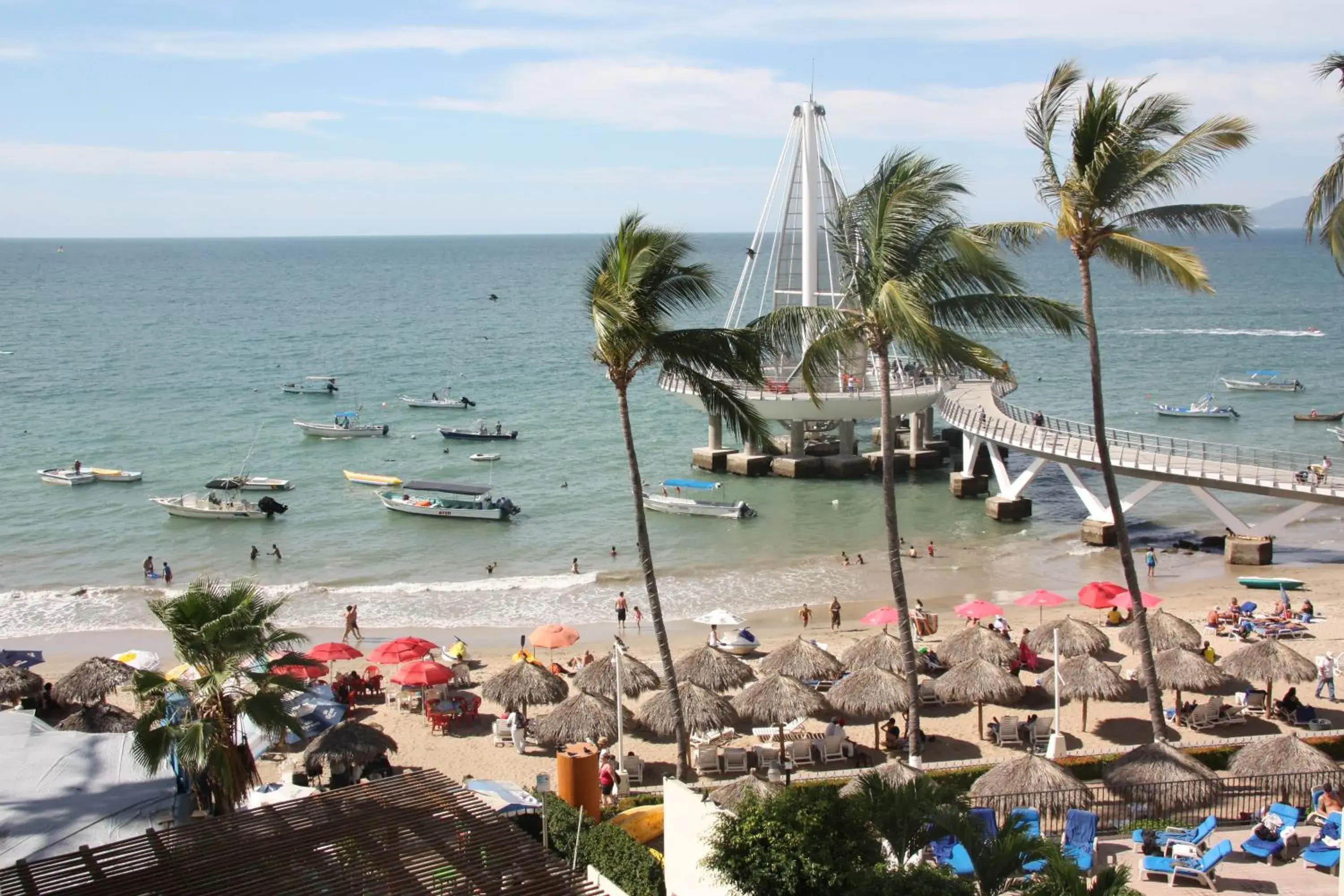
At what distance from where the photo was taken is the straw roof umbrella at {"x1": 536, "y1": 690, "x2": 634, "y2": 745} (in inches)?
819

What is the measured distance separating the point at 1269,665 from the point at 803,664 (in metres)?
7.66

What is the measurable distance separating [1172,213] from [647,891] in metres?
10.8

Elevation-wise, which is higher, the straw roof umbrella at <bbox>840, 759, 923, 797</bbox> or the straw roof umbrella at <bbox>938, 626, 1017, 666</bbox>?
the straw roof umbrella at <bbox>840, 759, 923, 797</bbox>

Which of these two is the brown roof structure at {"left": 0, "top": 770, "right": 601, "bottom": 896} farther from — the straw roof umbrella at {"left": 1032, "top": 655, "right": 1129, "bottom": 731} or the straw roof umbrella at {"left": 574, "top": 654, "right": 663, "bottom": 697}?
the straw roof umbrella at {"left": 1032, "top": 655, "right": 1129, "bottom": 731}

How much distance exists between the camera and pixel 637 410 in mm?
72938

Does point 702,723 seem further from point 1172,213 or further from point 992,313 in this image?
point 1172,213

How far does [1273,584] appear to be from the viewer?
33.4 m

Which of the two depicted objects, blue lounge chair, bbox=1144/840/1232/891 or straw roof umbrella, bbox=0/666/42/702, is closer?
blue lounge chair, bbox=1144/840/1232/891

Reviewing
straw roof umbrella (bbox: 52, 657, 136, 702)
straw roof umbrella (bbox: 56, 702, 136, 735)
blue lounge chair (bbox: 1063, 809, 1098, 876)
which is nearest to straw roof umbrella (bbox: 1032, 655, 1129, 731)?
blue lounge chair (bbox: 1063, 809, 1098, 876)

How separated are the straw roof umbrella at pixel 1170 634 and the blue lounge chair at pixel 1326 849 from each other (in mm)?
8447

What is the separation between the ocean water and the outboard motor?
1.42ft

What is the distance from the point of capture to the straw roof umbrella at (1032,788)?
53.6 ft

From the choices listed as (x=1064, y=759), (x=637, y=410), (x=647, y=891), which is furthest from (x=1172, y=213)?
(x=637, y=410)

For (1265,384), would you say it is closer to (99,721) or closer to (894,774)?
(894,774)
